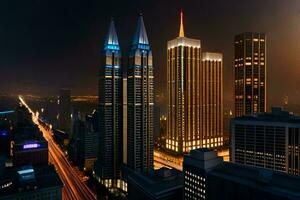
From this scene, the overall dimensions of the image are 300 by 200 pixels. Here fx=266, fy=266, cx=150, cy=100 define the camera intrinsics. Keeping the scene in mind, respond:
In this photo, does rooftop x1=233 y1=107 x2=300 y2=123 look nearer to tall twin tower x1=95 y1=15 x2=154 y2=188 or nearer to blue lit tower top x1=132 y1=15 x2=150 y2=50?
tall twin tower x1=95 y1=15 x2=154 y2=188

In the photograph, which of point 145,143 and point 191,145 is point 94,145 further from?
point 191,145

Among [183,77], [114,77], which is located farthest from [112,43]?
[183,77]

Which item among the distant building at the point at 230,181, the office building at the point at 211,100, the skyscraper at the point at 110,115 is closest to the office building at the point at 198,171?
the distant building at the point at 230,181

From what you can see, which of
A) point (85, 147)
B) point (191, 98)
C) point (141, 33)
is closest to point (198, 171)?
point (141, 33)

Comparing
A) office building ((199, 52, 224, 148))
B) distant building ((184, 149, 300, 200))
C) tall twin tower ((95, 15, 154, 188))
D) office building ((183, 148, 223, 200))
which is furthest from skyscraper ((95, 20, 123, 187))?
office building ((199, 52, 224, 148))

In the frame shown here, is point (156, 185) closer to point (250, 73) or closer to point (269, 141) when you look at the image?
point (269, 141)

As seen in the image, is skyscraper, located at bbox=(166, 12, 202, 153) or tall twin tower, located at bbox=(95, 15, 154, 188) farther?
skyscraper, located at bbox=(166, 12, 202, 153)

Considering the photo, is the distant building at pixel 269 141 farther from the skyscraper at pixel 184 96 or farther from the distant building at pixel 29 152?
the distant building at pixel 29 152
